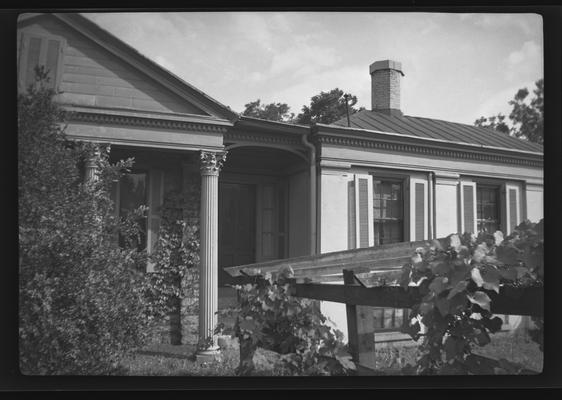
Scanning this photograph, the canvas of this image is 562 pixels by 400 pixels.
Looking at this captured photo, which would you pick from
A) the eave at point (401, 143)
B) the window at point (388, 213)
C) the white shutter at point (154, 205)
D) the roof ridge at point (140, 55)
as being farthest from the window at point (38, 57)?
the window at point (388, 213)

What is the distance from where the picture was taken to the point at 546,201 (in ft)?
10.2

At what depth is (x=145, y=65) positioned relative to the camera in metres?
4.86

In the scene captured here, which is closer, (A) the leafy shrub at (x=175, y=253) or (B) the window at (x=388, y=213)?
(A) the leafy shrub at (x=175, y=253)

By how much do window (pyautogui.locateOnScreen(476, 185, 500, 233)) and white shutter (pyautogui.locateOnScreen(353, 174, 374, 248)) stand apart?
1.13 m

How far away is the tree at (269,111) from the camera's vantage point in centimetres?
474

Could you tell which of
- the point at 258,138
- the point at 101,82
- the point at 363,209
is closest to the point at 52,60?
the point at 101,82

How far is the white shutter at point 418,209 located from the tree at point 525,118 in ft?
4.36

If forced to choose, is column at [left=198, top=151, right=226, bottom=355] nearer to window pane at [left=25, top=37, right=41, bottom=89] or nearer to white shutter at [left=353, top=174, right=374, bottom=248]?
white shutter at [left=353, top=174, right=374, bottom=248]

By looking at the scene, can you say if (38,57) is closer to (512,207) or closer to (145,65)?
(145,65)

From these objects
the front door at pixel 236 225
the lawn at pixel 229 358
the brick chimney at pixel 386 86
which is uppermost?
the brick chimney at pixel 386 86

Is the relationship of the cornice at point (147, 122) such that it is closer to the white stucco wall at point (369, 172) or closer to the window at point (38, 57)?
the window at point (38, 57)

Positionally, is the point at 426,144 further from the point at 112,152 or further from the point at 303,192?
the point at 112,152

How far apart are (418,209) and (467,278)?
3818mm
